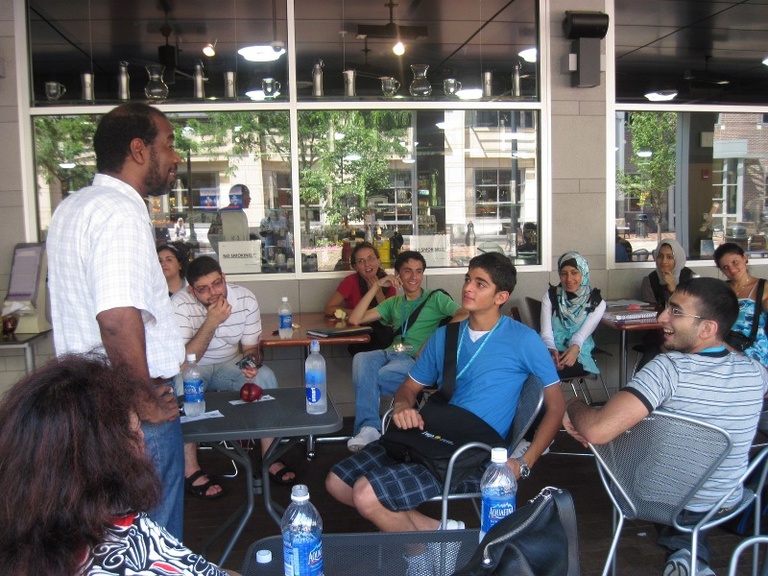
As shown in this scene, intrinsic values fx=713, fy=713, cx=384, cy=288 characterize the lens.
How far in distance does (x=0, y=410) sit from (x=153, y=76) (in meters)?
4.96

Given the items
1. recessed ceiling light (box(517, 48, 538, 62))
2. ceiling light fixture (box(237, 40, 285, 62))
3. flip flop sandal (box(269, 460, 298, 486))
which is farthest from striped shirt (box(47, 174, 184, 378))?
recessed ceiling light (box(517, 48, 538, 62))

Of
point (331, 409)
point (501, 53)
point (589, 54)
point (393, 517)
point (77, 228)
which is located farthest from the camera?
Answer: point (501, 53)

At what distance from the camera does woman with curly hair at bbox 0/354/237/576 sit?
3.51 feet

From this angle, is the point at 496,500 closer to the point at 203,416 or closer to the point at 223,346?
the point at 203,416

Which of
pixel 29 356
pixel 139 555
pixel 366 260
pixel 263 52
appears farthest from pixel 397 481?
pixel 263 52

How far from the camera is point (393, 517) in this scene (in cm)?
254

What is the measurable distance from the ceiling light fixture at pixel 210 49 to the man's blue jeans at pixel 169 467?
4170mm

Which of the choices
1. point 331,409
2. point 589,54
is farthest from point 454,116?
point 331,409

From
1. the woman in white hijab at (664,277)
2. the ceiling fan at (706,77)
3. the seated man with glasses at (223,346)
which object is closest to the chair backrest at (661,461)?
the seated man with glasses at (223,346)

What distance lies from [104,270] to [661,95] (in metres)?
5.30

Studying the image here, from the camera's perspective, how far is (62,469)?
3.60 feet

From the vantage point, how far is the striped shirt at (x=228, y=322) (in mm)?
4207

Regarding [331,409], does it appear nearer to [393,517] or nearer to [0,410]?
[393,517]

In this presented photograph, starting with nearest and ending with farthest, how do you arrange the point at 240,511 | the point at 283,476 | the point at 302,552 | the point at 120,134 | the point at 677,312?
1. the point at 302,552
2. the point at 120,134
3. the point at 677,312
4. the point at 240,511
5. the point at 283,476
